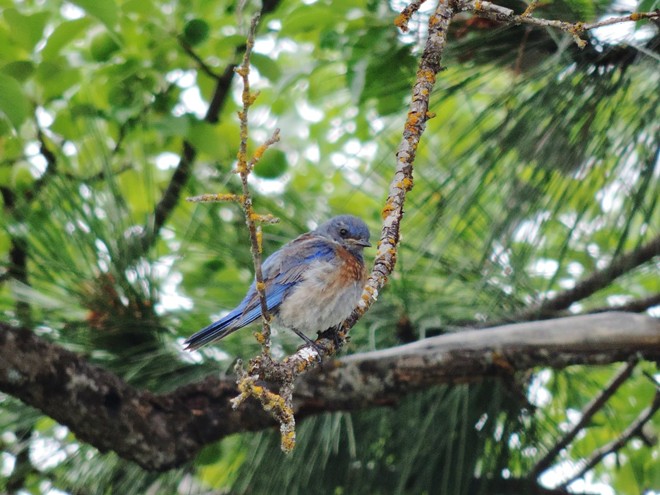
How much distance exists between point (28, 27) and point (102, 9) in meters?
0.43

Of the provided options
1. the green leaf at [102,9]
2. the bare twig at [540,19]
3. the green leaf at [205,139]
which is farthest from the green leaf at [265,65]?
the bare twig at [540,19]

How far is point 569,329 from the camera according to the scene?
2.65 metres

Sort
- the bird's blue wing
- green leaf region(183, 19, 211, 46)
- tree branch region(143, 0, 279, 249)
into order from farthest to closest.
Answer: tree branch region(143, 0, 279, 249) < the bird's blue wing < green leaf region(183, 19, 211, 46)

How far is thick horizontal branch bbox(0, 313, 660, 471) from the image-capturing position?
8.59ft

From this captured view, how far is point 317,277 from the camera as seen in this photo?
3535 millimetres

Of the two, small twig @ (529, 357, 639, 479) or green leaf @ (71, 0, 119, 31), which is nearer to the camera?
green leaf @ (71, 0, 119, 31)

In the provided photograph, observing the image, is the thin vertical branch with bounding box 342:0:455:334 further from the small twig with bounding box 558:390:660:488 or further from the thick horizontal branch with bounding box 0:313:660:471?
the small twig with bounding box 558:390:660:488

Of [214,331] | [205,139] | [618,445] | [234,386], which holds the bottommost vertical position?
[234,386]

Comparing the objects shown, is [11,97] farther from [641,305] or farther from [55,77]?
[641,305]

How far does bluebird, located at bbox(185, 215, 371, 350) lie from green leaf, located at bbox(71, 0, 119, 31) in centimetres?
108

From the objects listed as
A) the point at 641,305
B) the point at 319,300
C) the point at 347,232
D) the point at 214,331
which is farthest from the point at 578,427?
the point at 214,331

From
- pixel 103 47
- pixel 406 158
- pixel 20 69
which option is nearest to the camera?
pixel 406 158

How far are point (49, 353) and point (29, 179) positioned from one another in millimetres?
1377

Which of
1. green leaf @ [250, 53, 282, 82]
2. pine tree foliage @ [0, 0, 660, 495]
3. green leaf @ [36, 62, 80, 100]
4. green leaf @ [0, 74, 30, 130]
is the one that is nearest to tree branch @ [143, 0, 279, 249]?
pine tree foliage @ [0, 0, 660, 495]
